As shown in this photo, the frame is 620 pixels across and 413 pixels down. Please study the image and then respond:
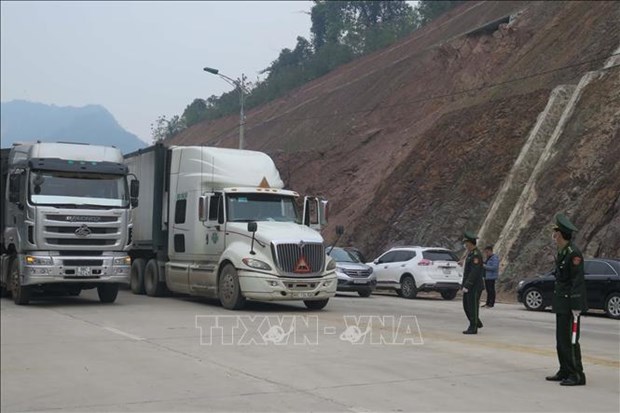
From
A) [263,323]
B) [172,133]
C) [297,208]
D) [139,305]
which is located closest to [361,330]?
[263,323]

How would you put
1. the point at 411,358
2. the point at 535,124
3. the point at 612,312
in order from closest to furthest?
the point at 411,358, the point at 612,312, the point at 535,124

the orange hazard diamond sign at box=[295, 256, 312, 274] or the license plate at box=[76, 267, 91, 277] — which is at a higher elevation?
the orange hazard diamond sign at box=[295, 256, 312, 274]

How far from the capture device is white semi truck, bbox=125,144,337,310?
16.6 m

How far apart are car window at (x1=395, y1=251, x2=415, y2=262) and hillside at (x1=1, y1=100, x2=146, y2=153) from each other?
282 ft

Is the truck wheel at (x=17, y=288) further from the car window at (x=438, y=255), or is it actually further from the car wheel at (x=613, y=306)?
the car wheel at (x=613, y=306)

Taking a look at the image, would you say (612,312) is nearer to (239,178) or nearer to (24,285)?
(239,178)

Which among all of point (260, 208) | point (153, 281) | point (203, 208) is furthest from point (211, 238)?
point (153, 281)

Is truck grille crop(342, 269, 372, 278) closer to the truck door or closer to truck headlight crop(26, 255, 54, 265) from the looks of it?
the truck door

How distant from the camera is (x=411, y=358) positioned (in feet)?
34.8

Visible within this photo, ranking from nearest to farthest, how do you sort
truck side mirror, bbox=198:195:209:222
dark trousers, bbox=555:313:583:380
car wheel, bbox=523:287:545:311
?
1. dark trousers, bbox=555:313:583:380
2. truck side mirror, bbox=198:195:209:222
3. car wheel, bbox=523:287:545:311

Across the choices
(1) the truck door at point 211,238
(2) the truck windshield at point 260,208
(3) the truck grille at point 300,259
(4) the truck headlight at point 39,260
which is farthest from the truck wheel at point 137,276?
(3) the truck grille at point 300,259

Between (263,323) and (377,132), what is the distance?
36.4 metres

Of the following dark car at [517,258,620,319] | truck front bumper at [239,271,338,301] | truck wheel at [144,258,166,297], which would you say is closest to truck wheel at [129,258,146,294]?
truck wheel at [144,258,166,297]

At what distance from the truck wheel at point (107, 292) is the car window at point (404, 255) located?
1026 centimetres
